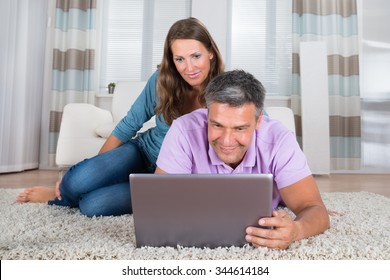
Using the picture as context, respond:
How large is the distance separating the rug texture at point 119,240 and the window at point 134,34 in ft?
9.62

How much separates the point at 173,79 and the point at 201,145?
0.49 m

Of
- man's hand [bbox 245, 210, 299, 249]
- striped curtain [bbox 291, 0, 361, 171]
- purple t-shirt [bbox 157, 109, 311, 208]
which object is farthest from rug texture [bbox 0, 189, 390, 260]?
striped curtain [bbox 291, 0, 361, 171]

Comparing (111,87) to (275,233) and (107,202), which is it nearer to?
(107,202)

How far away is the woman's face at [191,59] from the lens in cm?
149

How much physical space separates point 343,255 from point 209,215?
15.0 inches

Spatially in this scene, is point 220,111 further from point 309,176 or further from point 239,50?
point 239,50

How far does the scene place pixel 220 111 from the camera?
1067 mm

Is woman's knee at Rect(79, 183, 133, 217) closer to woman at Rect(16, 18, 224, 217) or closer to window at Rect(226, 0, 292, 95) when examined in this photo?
woman at Rect(16, 18, 224, 217)

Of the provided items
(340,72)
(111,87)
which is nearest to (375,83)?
(340,72)

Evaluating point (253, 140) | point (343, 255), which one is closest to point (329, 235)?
point (343, 255)

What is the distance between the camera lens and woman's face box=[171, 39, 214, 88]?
1.49m

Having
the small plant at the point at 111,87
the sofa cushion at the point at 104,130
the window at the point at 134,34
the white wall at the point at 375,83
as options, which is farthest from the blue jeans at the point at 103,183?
the white wall at the point at 375,83

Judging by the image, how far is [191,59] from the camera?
4.91 ft

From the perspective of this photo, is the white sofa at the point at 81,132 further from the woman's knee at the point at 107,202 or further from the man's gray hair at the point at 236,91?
the man's gray hair at the point at 236,91
